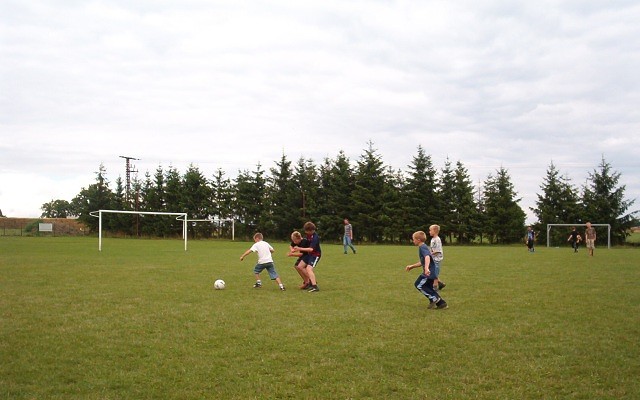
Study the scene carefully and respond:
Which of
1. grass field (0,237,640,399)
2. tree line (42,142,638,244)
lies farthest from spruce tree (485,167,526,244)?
grass field (0,237,640,399)

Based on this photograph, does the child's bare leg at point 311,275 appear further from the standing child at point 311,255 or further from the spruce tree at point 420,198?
the spruce tree at point 420,198

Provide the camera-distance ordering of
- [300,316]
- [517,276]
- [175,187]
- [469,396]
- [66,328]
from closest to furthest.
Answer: [469,396] < [66,328] < [300,316] < [517,276] < [175,187]

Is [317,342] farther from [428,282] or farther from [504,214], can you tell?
[504,214]

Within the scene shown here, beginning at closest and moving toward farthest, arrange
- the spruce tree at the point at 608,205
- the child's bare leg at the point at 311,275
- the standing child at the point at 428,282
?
1. the standing child at the point at 428,282
2. the child's bare leg at the point at 311,275
3. the spruce tree at the point at 608,205

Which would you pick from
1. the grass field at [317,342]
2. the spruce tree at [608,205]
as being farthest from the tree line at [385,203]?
the grass field at [317,342]

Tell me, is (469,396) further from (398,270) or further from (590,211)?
(590,211)

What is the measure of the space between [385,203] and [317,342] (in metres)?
48.7

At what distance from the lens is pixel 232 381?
5.94 metres

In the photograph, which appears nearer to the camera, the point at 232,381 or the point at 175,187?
the point at 232,381

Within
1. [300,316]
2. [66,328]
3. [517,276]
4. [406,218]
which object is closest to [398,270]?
[517,276]

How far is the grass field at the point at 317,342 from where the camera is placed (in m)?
5.75

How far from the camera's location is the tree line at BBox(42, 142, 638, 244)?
5272 cm

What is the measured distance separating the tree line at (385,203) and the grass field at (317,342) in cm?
4143

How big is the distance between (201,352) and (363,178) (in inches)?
2003
